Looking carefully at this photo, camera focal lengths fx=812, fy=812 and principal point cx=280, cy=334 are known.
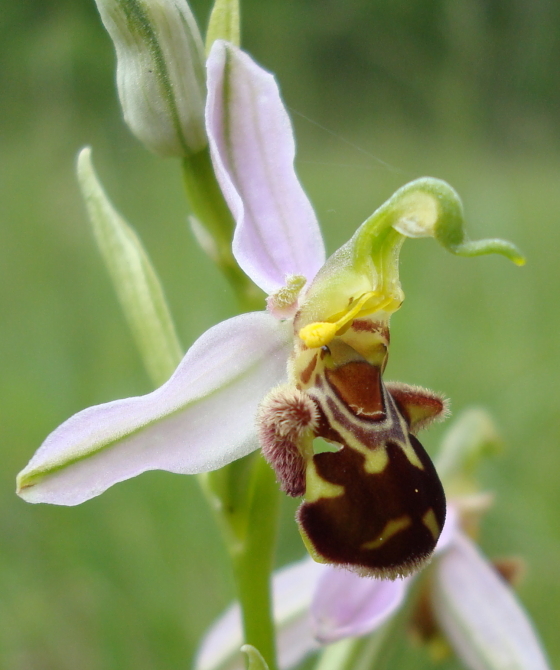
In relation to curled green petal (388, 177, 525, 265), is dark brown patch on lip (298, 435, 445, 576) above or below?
below

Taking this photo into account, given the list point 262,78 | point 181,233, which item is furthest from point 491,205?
point 262,78

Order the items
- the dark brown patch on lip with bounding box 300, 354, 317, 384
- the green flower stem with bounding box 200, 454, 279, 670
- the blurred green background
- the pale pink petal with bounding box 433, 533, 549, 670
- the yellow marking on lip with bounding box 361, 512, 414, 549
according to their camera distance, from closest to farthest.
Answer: the yellow marking on lip with bounding box 361, 512, 414, 549 → the dark brown patch on lip with bounding box 300, 354, 317, 384 → the green flower stem with bounding box 200, 454, 279, 670 → the pale pink petal with bounding box 433, 533, 549, 670 → the blurred green background

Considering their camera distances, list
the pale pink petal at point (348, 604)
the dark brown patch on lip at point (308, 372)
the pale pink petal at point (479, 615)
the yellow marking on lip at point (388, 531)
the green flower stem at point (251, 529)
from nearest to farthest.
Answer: the yellow marking on lip at point (388, 531)
the dark brown patch on lip at point (308, 372)
the green flower stem at point (251, 529)
the pale pink petal at point (348, 604)
the pale pink petal at point (479, 615)

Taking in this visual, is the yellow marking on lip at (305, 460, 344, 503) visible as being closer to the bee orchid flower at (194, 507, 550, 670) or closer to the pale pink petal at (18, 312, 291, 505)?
the pale pink petal at (18, 312, 291, 505)

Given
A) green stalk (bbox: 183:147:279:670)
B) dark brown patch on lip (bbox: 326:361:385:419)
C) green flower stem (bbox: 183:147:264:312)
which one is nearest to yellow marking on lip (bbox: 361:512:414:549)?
dark brown patch on lip (bbox: 326:361:385:419)

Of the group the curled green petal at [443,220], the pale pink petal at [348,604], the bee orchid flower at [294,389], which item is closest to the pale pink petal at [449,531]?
the pale pink petal at [348,604]

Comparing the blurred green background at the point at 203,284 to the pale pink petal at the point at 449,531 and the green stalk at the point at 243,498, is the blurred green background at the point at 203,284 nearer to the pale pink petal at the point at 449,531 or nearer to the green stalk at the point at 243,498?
the green stalk at the point at 243,498
